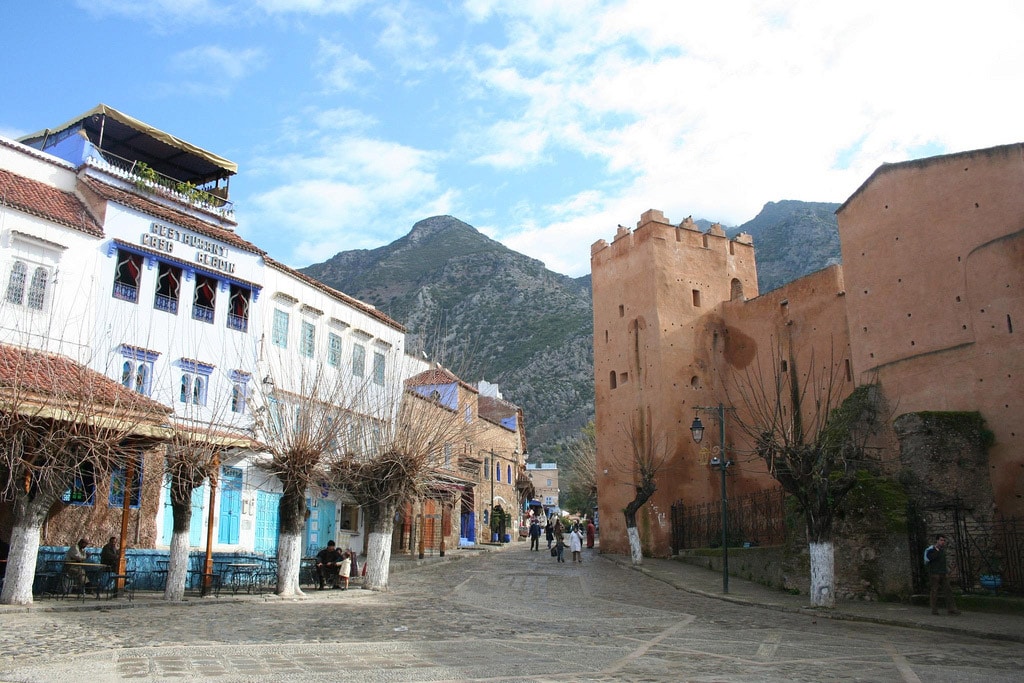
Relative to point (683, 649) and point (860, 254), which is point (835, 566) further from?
point (860, 254)

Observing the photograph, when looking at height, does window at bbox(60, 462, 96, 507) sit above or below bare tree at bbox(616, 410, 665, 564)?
below

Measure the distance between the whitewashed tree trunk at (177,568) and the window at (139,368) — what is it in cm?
574

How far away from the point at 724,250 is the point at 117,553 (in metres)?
29.7

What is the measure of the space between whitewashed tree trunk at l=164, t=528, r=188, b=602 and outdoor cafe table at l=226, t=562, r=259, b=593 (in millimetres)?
2053

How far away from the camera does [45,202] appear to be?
19.7 meters

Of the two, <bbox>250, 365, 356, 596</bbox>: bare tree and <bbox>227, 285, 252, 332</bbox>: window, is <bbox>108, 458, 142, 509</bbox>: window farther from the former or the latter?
<bbox>227, 285, 252, 332</bbox>: window

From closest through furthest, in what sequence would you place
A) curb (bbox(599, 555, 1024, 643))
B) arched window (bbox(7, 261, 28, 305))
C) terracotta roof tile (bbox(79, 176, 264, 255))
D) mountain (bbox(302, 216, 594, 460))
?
1. curb (bbox(599, 555, 1024, 643))
2. arched window (bbox(7, 261, 28, 305))
3. terracotta roof tile (bbox(79, 176, 264, 255))
4. mountain (bbox(302, 216, 594, 460))

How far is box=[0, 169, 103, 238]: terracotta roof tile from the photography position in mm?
18625

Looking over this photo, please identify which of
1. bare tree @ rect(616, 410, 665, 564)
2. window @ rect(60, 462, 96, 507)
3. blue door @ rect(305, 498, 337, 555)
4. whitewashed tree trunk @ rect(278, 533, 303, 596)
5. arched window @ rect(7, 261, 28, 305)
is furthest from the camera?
bare tree @ rect(616, 410, 665, 564)

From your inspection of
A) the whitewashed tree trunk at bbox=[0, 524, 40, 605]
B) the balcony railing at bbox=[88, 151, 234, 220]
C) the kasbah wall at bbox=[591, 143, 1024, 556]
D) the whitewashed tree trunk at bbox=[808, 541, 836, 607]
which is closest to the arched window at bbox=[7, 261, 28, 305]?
the balcony railing at bbox=[88, 151, 234, 220]

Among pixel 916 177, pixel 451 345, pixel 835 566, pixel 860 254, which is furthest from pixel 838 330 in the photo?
pixel 451 345

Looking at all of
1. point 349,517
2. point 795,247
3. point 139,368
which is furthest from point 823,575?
point 795,247

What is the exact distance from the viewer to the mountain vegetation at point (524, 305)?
91562 millimetres

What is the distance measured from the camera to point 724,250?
3803 cm
